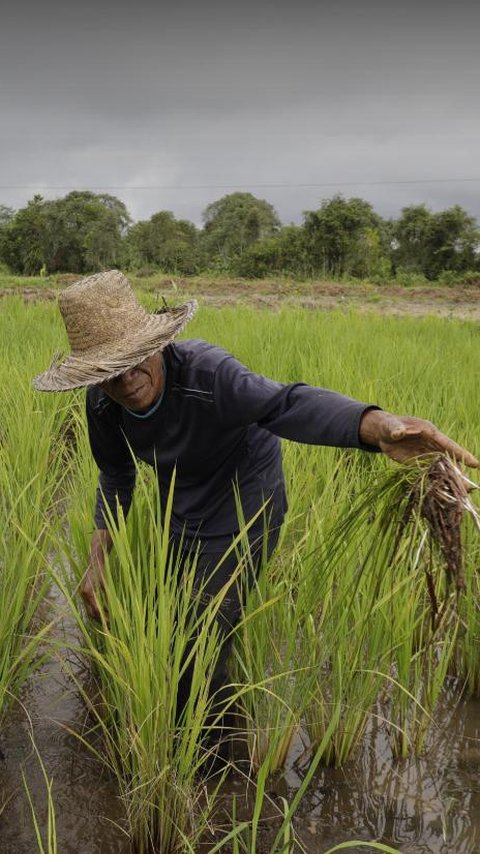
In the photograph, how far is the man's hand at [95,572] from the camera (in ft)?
6.09

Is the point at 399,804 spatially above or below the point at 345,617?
below

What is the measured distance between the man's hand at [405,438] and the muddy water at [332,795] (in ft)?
2.94

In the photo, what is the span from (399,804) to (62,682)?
0.98 metres

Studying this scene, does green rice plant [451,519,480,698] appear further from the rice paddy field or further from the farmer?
the farmer

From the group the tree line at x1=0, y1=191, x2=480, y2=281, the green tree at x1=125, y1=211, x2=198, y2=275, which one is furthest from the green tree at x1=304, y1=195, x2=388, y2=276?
the green tree at x1=125, y1=211, x2=198, y2=275

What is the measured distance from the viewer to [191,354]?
Answer: 1764 mm

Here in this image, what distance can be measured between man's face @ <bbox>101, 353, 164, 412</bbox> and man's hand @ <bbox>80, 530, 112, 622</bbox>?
0.37 m

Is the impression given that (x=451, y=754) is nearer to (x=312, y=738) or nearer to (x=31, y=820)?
(x=312, y=738)

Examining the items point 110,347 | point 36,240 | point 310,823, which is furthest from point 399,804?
point 36,240

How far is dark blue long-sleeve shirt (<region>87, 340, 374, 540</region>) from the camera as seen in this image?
5.26 feet

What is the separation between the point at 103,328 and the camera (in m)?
1.68

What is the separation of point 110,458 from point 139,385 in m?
0.35

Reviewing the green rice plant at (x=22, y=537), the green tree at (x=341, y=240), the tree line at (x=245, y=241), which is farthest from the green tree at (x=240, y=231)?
the green rice plant at (x=22, y=537)

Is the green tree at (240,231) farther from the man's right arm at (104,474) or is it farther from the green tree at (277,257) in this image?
the man's right arm at (104,474)
